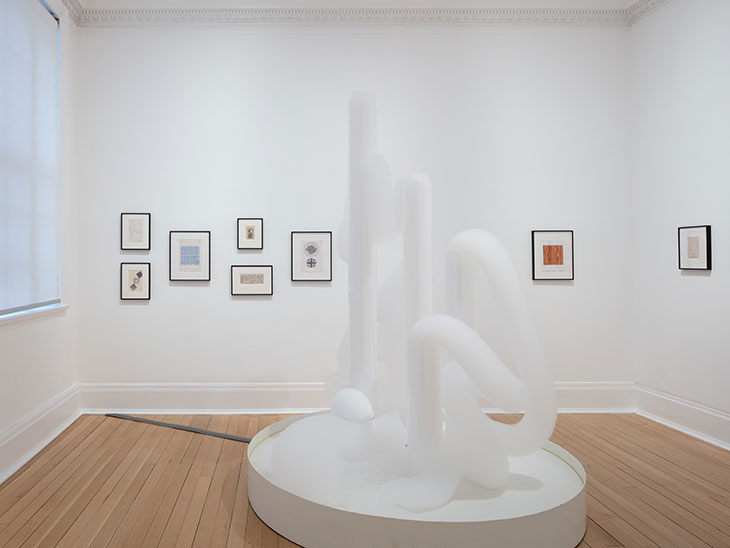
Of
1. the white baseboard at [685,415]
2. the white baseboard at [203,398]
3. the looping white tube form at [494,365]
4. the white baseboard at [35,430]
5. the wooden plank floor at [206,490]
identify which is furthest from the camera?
the white baseboard at [203,398]

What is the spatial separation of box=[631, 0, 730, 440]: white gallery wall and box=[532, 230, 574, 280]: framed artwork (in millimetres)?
667

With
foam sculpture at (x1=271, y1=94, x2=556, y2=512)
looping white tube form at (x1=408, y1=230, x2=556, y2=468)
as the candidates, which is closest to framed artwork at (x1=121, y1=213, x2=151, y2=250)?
foam sculpture at (x1=271, y1=94, x2=556, y2=512)

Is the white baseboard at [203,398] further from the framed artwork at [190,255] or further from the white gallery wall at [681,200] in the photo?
the white gallery wall at [681,200]

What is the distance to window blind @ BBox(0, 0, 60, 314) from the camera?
388 centimetres

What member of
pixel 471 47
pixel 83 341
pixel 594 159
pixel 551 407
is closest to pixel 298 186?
pixel 471 47

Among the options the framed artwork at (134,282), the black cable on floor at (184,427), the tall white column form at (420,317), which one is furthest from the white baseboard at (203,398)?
the tall white column form at (420,317)

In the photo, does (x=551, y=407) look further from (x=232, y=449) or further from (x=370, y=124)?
(x=232, y=449)

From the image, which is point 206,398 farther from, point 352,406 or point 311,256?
point 352,406

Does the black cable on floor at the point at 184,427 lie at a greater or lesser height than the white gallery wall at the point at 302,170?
lesser

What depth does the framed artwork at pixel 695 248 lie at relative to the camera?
446 centimetres

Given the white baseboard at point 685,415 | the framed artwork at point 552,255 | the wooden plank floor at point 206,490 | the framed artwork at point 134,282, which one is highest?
the framed artwork at point 552,255

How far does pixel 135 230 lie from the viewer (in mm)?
5266

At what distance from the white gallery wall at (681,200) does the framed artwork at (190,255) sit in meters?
4.27

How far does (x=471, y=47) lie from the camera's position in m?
5.41
